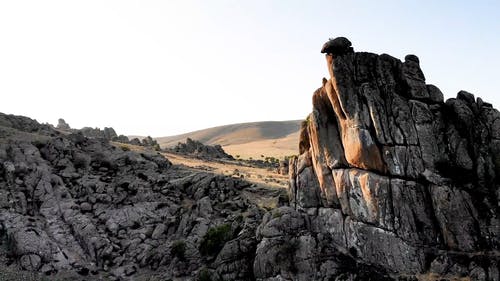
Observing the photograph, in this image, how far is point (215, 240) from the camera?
4512cm

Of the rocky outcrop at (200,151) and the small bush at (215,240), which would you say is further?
the rocky outcrop at (200,151)

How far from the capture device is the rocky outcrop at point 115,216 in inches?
1735

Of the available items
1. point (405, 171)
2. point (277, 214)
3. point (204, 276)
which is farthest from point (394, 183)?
point (204, 276)

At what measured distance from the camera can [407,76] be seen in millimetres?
39594

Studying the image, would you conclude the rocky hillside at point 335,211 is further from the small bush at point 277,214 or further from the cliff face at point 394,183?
the small bush at point 277,214

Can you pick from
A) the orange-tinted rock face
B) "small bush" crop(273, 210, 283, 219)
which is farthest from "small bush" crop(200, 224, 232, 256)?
the orange-tinted rock face

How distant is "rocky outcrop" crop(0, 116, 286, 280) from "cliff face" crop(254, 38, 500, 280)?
22.3 ft

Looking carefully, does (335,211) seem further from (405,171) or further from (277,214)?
(405,171)

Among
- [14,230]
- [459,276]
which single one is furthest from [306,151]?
[14,230]

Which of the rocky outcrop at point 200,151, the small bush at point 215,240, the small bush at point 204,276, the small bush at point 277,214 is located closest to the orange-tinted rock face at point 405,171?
the small bush at point 277,214

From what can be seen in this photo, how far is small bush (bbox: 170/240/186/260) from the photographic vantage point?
45.1 metres

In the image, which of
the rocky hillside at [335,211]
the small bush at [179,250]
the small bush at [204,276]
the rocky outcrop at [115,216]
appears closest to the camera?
the rocky hillside at [335,211]

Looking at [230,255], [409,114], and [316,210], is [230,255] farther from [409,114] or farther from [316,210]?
[409,114]

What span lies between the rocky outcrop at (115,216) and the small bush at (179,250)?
10cm
